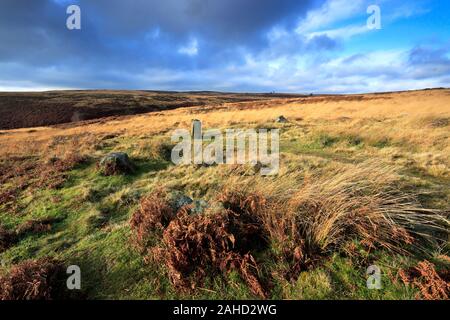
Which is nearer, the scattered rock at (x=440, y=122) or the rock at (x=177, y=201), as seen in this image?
the rock at (x=177, y=201)

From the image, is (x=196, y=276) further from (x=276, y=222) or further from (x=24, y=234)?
(x=24, y=234)

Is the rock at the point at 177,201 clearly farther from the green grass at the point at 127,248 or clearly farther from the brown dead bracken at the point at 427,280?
the brown dead bracken at the point at 427,280

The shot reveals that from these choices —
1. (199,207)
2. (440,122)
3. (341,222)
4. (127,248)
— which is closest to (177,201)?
(199,207)

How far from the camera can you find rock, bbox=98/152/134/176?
33.5 feet

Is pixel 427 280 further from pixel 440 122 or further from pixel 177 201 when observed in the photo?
pixel 440 122

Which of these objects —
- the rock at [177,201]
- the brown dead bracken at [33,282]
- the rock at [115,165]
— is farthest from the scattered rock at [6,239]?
the rock at [115,165]

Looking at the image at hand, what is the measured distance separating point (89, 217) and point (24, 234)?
1.40 m

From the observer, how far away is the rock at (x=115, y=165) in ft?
33.5

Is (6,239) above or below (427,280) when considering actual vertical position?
below

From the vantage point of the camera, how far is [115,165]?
1025cm
